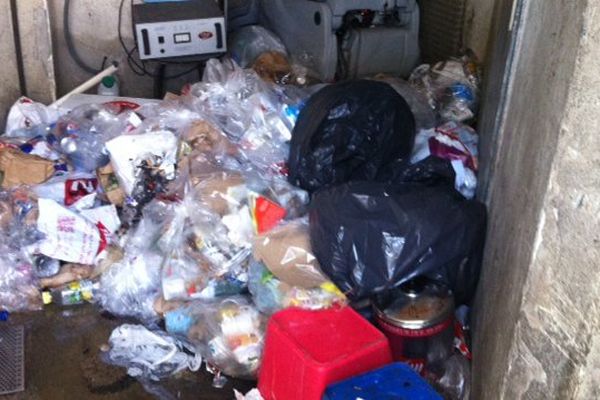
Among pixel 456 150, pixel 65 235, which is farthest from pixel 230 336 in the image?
pixel 456 150

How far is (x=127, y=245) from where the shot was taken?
3021mm

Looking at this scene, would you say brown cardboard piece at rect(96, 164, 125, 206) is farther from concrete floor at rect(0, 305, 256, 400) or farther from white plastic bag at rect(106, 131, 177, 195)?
concrete floor at rect(0, 305, 256, 400)

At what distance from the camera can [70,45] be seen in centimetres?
421

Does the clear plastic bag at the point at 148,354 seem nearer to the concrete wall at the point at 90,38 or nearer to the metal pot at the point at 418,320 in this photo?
the metal pot at the point at 418,320

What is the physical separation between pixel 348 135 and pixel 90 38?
217cm

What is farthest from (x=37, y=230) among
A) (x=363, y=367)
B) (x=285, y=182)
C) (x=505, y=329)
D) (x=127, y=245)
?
(x=505, y=329)

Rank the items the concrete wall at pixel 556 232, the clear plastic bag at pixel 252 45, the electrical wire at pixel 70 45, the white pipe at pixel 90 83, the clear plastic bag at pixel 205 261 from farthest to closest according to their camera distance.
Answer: the clear plastic bag at pixel 252 45 → the electrical wire at pixel 70 45 → the white pipe at pixel 90 83 → the clear plastic bag at pixel 205 261 → the concrete wall at pixel 556 232

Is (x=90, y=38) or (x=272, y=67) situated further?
(x=90, y=38)

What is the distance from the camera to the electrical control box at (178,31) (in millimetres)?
3820

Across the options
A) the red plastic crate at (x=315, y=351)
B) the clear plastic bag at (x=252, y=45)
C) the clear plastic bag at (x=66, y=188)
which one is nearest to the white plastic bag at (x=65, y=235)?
the clear plastic bag at (x=66, y=188)

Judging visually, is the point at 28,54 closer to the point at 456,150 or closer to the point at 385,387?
the point at 456,150

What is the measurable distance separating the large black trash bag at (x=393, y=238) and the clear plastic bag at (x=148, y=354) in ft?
2.18

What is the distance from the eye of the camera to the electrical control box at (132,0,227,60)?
3820 millimetres

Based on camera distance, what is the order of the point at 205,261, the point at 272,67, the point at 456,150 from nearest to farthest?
1. the point at 205,261
2. the point at 456,150
3. the point at 272,67
